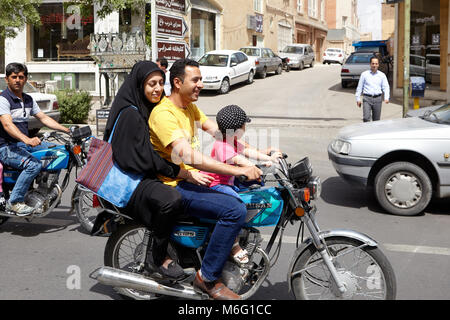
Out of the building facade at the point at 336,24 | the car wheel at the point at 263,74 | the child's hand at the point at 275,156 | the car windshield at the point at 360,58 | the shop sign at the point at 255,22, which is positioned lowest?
the child's hand at the point at 275,156

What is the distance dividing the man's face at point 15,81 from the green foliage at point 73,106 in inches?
372

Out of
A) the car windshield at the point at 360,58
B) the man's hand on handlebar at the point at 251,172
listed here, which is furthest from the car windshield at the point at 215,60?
the man's hand on handlebar at the point at 251,172

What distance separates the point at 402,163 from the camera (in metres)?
6.69

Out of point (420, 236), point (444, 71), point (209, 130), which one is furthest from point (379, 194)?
point (444, 71)

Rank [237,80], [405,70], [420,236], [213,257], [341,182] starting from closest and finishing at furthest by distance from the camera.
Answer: [213,257], [420,236], [341,182], [405,70], [237,80]

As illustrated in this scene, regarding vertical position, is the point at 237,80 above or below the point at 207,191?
above

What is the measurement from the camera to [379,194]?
6730 millimetres

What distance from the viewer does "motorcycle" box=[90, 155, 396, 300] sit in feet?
11.9

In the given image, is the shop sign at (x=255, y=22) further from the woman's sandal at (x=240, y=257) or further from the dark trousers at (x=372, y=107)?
the woman's sandal at (x=240, y=257)

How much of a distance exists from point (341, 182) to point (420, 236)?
2.79 m

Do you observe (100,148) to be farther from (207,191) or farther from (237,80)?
(237,80)

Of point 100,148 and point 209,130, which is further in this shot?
point 209,130

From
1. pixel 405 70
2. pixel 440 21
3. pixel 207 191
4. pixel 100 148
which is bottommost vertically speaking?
pixel 207 191

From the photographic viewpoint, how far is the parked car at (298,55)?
3422cm
